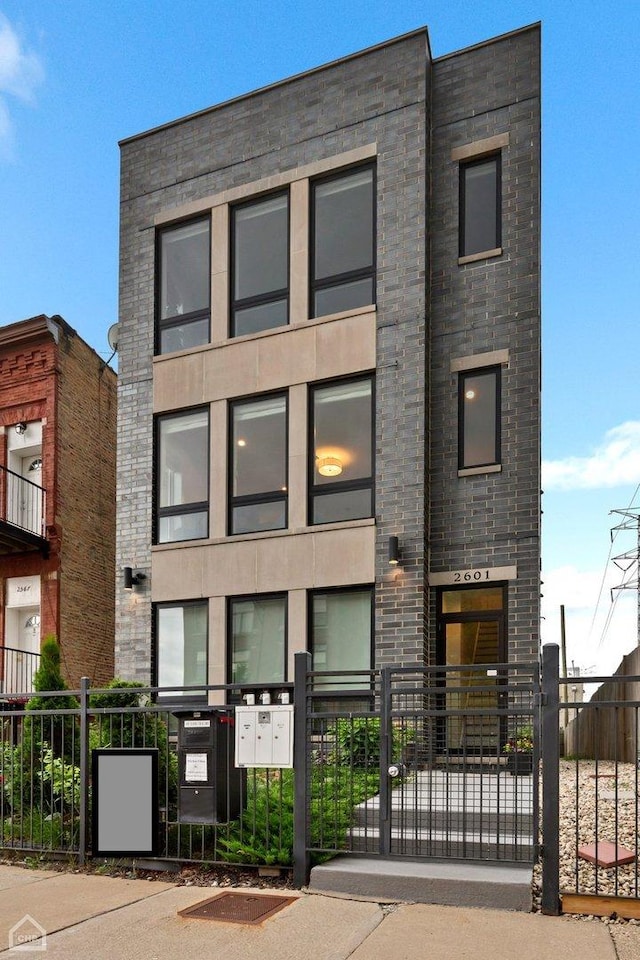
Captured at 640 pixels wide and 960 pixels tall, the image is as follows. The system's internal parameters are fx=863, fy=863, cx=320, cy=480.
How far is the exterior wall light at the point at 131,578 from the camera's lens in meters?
14.2

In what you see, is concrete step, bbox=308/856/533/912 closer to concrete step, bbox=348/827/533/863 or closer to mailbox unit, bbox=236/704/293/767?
concrete step, bbox=348/827/533/863

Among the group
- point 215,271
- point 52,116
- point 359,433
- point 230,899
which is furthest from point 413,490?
point 52,116

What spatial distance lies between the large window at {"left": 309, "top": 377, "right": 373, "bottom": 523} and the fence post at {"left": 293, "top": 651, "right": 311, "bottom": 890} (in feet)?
19.2

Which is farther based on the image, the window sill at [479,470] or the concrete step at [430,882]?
the window sill at [479,470]

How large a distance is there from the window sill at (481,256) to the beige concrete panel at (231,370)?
3469 mm

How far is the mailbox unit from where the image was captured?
23.9 feet

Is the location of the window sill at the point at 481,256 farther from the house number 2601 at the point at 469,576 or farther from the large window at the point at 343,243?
the house number 2601 at the point at 469,576

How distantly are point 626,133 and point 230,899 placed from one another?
2594 cm

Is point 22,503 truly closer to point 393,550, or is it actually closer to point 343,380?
point 343,380

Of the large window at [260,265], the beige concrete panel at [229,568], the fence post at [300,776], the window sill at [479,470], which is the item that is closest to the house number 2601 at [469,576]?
the window sill at [479,470]

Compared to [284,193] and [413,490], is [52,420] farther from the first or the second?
[413,490]

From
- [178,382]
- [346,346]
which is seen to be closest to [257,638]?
[178,382]

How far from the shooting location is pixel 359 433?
43.6 feet

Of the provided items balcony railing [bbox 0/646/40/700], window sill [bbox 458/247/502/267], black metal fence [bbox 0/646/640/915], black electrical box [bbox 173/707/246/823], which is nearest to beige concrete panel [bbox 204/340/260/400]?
window sill [bbox 458/247/502/267]
